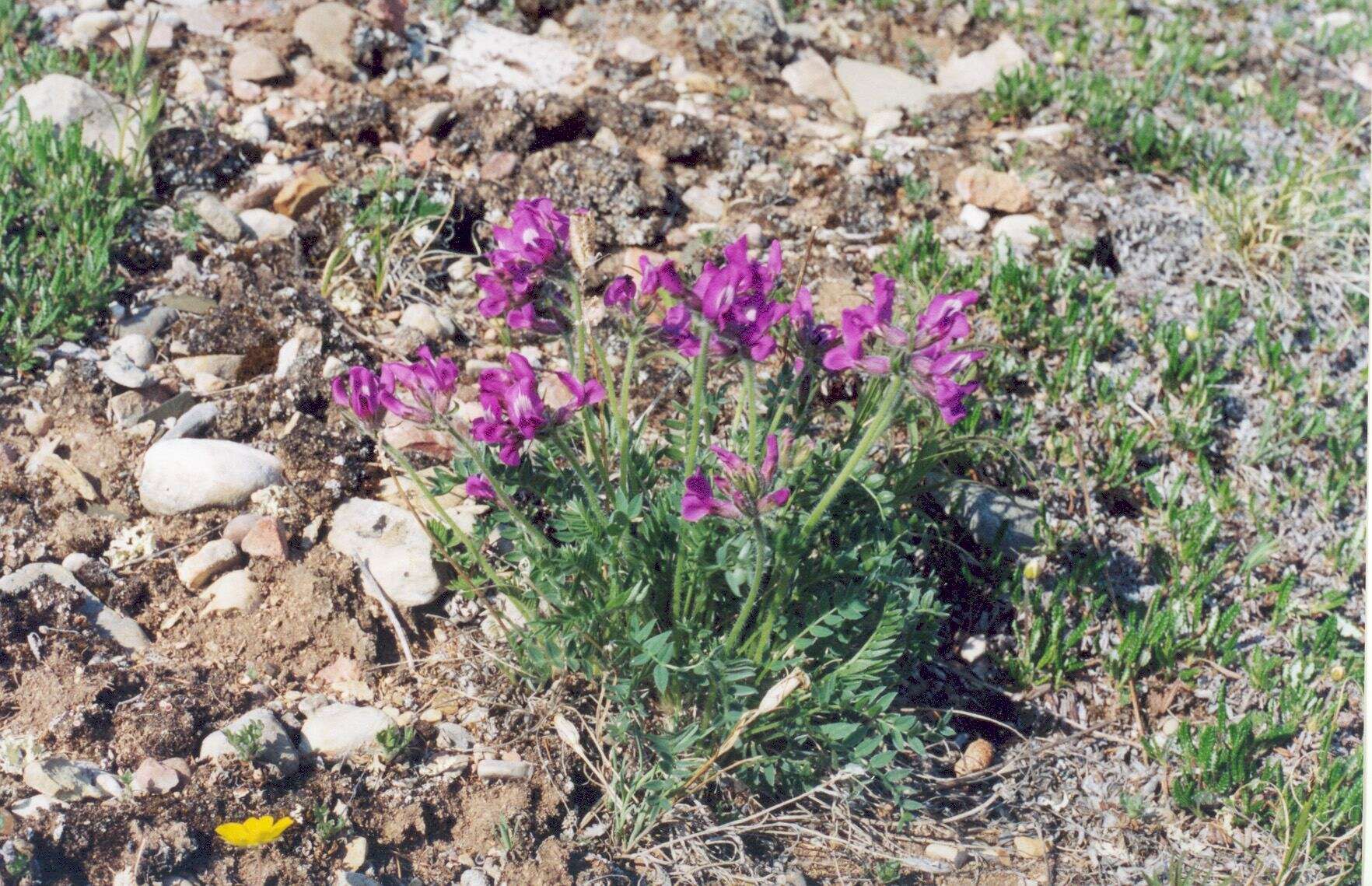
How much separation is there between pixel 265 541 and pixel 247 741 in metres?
0.69

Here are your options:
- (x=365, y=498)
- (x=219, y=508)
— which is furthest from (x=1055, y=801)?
(x=219, y=508)

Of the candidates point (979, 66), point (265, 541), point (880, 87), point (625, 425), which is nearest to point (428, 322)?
point (265, 541)

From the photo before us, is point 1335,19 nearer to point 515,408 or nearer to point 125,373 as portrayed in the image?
point 515,408

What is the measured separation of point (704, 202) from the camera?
4.59 meters

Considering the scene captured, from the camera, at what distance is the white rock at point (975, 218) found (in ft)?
15.3

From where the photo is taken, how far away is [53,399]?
3541mm

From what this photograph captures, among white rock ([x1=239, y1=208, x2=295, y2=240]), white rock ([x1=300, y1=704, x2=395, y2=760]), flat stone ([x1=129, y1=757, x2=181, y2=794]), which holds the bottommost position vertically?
white rock ([x1=300, y1=704, x2=395, y2=760])

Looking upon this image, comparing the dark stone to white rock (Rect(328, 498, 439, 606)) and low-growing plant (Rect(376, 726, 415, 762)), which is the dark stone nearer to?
white rock (Rect(328, 498, 439, 606))

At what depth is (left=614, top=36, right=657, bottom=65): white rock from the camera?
526 centimetres

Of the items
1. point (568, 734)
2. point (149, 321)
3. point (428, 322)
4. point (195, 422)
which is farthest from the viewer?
point (428, 322)

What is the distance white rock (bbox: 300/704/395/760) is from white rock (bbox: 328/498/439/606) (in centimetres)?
39

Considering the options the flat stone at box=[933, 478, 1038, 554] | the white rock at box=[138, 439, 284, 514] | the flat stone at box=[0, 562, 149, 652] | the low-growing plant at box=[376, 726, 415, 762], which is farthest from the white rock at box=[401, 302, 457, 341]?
the flat stone at box=[933, 478, 1038, 554]

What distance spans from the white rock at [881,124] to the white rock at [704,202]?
81 cm

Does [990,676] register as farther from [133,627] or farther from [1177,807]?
[133,627]
